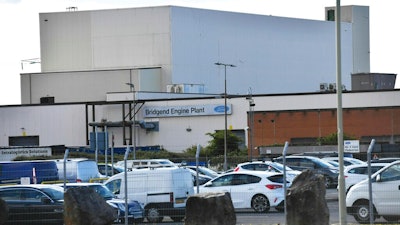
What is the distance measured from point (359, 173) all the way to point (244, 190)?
5.97 metres

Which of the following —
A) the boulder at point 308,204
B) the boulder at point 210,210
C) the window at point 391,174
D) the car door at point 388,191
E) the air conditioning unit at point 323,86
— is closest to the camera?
the boulder at point 210,210

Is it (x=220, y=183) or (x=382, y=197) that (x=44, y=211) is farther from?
(x=382, y=197)

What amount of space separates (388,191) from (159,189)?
6.96 meters

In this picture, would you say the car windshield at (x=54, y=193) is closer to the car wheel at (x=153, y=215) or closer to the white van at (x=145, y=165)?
the car wheel at (x=153, y=215)

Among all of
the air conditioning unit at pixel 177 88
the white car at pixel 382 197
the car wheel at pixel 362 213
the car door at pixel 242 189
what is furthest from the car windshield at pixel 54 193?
the air conditioning unit at pixel 177 88

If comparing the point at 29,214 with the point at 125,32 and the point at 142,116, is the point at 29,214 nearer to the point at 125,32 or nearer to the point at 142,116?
the point at 142,116

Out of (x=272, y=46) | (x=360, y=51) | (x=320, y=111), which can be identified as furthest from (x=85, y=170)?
(x=360, y=51)

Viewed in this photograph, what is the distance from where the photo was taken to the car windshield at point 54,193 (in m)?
26.2

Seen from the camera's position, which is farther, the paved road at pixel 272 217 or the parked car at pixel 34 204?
the paved road at pixel 272 217

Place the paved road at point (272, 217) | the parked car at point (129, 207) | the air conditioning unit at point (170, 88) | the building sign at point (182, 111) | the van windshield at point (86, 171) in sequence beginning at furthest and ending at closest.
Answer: the air conditioning unit at point (170, 88)
the building sign at point (182, 111)
the van windshield at point (86, 171)
the parked car at point (129, 207)
the paved road at point (272, 217)

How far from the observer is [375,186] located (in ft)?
80.3

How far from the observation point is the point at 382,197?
955 inches

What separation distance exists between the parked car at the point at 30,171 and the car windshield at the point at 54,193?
28.4 feet

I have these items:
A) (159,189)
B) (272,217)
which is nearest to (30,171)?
(159,189)
